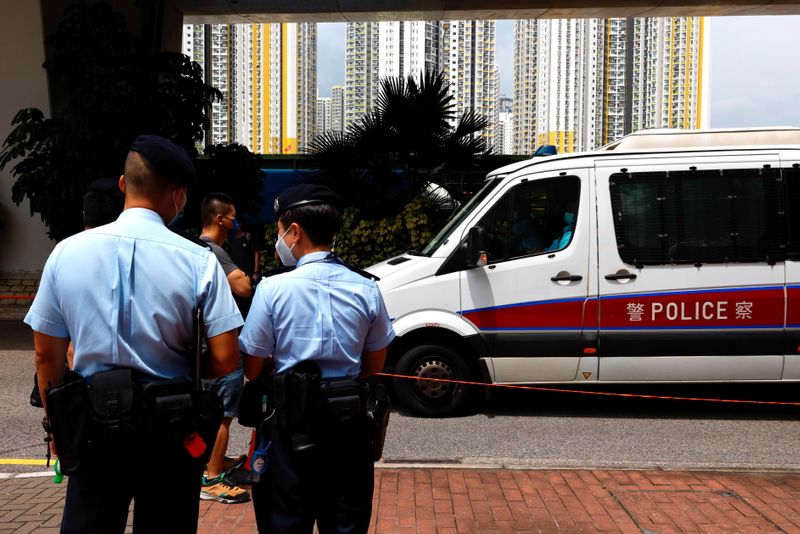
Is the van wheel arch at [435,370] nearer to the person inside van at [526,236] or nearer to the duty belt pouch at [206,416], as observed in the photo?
the person inside van at [526,236]

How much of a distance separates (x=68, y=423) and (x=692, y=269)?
590 cm

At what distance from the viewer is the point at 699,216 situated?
23.6ft

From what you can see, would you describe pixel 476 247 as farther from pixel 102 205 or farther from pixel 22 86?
pixel 22 86

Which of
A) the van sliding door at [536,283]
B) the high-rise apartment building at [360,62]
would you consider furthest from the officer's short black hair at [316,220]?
the high-rise apartment building at [360,62]

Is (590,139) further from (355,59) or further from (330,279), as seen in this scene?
(330,279)

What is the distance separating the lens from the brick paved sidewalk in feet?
14.6

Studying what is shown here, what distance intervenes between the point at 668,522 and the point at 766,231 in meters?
3.60

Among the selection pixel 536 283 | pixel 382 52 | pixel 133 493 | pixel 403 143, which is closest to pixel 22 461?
pixel 133 493

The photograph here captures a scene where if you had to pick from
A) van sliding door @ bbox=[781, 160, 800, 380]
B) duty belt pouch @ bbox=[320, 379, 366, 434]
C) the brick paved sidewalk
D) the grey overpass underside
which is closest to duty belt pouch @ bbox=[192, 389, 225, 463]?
duty belt pouch @ bbox=[320, 379, 366, 434]

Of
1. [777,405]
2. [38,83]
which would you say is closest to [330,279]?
[777,405]

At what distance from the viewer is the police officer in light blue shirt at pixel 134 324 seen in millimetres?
2527

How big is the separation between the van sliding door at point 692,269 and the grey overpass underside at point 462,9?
974cm

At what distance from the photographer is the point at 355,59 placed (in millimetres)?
84688

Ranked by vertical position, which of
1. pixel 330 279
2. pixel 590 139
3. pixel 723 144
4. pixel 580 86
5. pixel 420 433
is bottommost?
pixel 420 433
